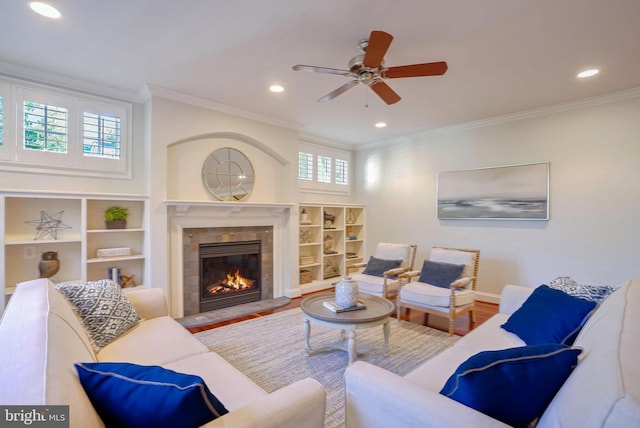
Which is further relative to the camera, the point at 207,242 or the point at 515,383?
the point at 207,242

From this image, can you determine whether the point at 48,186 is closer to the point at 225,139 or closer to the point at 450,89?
the point at 225,139

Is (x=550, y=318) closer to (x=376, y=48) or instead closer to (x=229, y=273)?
(x=376, y=48)

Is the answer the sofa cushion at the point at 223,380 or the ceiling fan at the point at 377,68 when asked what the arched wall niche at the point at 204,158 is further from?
the sofa cushion at the point at 223,380

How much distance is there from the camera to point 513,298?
2627 millimetres

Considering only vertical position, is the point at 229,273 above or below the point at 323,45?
below

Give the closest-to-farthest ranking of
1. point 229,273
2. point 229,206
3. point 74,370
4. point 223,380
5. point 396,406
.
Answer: point 74,370
point 396,406
point 223,380
point 229,206
point 229,273

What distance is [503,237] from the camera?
439cm

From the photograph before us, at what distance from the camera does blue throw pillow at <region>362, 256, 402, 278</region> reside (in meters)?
4.23

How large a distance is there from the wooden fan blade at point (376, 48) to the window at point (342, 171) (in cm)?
381

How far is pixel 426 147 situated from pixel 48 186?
5.20m

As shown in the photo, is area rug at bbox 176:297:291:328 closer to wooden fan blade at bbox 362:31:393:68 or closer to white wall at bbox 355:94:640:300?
white wall at bbox 355:94:640:300

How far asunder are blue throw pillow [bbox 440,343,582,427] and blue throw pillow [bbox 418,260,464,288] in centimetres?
260

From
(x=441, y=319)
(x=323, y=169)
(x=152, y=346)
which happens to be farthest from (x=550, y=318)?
(x=323, y=169)

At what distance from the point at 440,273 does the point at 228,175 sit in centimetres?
310
